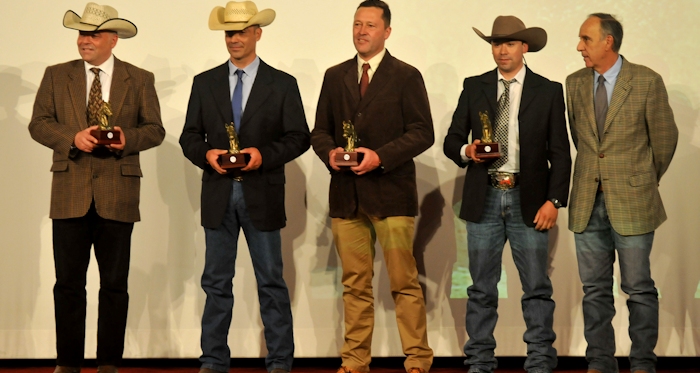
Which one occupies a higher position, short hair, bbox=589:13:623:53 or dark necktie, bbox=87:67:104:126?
short hair, bbox=589:13:623:53

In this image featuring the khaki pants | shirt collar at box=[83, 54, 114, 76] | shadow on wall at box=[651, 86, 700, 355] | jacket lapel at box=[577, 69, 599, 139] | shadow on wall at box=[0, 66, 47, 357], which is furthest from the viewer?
shadow on wall at box=[0, 66, 47, 357]

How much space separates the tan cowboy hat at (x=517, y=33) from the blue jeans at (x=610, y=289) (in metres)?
0.83

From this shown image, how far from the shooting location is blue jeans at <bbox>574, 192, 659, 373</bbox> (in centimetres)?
409

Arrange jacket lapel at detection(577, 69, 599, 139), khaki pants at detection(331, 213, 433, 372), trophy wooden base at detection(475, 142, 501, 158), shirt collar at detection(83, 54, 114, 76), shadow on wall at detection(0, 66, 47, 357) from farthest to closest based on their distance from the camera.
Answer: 1. shadow on wall at detection(0, 66, 47, 357)
2. shirt collar at detection(83, 54, 114, 76)
3. khaki pants at detection(331, 213, 433, 372)
4. jacket lapel at detection(577, 69, 599, 139)
5. trophy wooden base at detection(475, 142, 501, 158)

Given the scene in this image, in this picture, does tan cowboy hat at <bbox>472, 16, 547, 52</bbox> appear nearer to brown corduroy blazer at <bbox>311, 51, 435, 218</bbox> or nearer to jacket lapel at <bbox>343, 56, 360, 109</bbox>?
brown corduroy blazer at <bbox>311, 51, 435, 218</bbox>

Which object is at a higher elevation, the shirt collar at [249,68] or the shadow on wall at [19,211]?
the shirt collar at [249,68]

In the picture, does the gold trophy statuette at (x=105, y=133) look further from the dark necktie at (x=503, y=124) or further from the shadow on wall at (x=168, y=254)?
the dark necktie at (x=503, y=124)

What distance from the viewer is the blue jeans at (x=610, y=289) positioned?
409cm

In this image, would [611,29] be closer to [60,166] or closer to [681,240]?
[681,240]

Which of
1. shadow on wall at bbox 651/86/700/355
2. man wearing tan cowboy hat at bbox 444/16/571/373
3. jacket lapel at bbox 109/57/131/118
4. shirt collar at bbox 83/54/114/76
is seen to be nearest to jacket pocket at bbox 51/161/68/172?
jacket lapel at bbox 109/57/131/118

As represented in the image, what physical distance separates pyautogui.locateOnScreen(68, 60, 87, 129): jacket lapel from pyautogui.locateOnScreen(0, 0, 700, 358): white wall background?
84 centimetres

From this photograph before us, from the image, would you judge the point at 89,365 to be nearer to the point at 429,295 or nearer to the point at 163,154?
the point at 163,154

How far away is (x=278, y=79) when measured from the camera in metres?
4.42

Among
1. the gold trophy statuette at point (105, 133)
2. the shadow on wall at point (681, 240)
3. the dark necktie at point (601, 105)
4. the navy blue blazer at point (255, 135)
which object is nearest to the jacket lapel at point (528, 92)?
the dark necktie at point (601, 105)
